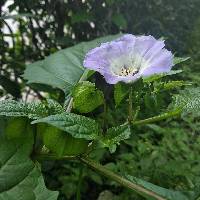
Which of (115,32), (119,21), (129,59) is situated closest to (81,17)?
(119,21)

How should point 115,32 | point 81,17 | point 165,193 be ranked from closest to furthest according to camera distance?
point 165,193 < point 81,17 < point 115,32

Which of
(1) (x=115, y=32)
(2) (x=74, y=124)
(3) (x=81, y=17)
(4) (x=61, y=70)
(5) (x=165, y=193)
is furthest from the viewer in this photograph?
(1) (x=115, y=32)

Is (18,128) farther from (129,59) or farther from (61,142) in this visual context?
(129,59)

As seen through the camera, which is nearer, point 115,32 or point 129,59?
point 129,59

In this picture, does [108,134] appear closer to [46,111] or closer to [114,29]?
[46,111]

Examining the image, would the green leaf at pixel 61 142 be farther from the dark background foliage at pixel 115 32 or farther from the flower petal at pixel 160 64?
the dark background foliage at pixel 115 32

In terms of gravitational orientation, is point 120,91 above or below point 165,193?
above

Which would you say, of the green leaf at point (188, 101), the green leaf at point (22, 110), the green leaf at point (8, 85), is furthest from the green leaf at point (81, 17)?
the green leaf at point (22, 110)
